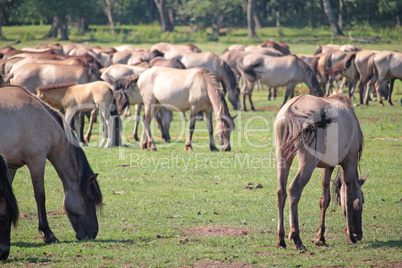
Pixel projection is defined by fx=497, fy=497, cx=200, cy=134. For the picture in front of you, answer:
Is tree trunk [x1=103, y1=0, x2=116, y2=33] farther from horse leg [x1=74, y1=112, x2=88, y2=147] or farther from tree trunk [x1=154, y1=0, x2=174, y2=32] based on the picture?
horse leg [x1=74, y1=112, x2=88, y2=147]

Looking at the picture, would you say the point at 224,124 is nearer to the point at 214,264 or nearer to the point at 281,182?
the point at 281,182

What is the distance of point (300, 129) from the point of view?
575 centimetres

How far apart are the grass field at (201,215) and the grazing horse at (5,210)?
260 millimetres

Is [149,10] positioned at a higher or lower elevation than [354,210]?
higher

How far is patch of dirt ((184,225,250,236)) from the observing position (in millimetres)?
6645

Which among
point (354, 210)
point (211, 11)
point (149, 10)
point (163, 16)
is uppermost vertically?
point (149, 10)

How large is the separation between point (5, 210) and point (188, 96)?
796cm

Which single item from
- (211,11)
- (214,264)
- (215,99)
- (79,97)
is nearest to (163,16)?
(211,11)

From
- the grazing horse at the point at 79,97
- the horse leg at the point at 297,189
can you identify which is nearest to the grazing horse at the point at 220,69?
the grazing horse at the point at 79,97

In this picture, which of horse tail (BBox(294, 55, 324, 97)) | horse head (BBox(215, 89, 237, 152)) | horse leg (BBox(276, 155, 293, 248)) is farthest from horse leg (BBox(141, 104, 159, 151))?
horse tail (BBox(294, 55, 324, 97))

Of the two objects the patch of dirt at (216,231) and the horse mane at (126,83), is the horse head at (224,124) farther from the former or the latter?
the patch of dirt at (216,231)

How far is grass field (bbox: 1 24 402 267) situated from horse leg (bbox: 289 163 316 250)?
7.6 inches

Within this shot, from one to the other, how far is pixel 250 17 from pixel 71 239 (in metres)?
42.6

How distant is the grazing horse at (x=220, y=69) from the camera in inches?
778
